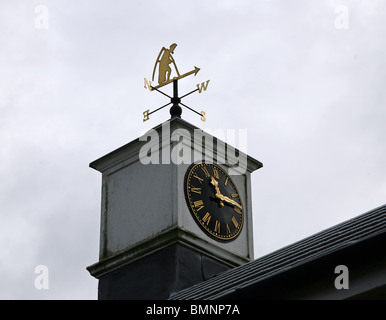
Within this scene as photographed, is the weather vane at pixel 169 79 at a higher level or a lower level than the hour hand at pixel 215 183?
higher

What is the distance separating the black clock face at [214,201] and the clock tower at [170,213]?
0.7 inches

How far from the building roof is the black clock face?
12.6 feet

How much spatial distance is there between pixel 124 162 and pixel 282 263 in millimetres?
7718

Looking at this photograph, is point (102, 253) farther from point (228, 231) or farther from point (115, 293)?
point (228, 231)

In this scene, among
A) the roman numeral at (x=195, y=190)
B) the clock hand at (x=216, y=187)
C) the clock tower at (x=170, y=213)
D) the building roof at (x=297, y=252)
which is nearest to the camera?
the building roof at (x=297, y=252)

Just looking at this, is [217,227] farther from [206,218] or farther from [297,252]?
[297,252]

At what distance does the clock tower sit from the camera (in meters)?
18.0

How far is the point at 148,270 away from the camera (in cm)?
1816

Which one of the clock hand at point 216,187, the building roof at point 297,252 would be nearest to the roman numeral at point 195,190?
the clock hand at point 216,187

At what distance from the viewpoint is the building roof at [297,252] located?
38.3 feet

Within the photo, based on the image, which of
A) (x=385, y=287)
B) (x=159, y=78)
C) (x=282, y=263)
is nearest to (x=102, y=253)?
(x=159, y=78)

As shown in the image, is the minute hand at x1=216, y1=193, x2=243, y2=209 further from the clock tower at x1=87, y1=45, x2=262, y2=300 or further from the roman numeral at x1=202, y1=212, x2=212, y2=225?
the roman numeral at x1=202, y1=212, x2=212, y2=225

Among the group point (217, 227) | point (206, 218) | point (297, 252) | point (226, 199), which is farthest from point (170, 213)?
point (297, 252)

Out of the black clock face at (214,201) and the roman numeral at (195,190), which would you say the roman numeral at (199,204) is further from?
the roman numeral at (195,190)
